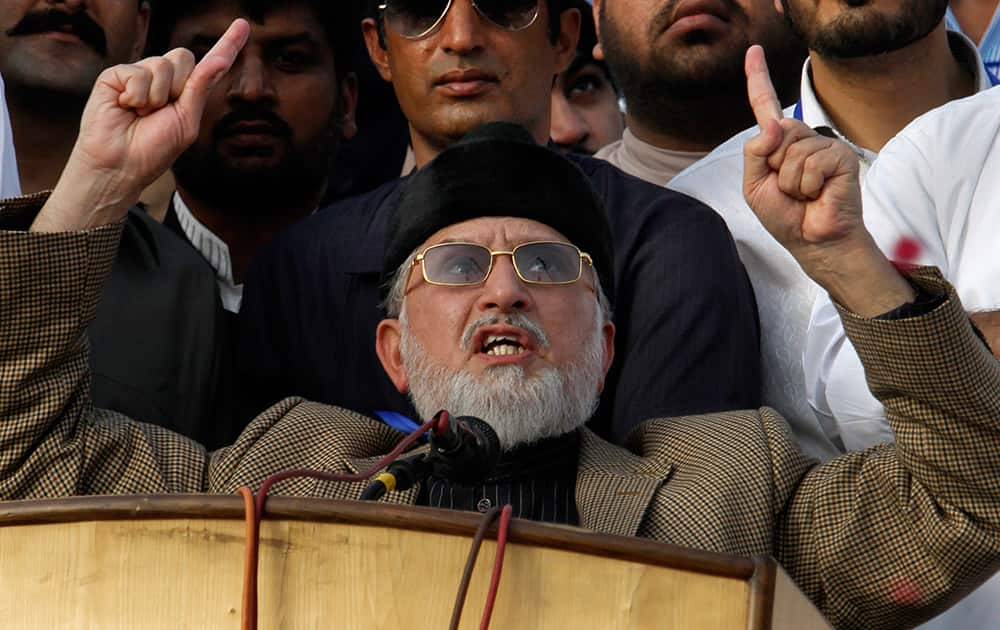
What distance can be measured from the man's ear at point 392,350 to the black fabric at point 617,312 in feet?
0.93

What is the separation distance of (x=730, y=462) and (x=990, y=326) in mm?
588

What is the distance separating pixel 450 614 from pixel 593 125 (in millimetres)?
3874

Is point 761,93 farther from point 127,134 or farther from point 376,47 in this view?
point 376,47

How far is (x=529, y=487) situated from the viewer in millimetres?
3588

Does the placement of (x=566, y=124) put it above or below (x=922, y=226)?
below

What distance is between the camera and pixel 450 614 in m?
2.43

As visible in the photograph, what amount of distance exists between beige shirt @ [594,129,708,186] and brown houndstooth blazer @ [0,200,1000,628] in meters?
1.67

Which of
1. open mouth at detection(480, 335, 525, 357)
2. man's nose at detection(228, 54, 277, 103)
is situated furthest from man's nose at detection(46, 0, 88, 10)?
open mouth at detection(480, 335, 525, 357)

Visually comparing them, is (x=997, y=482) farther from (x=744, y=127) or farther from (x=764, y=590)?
(x=744, y=127)

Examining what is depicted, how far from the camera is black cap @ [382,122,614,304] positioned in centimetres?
376

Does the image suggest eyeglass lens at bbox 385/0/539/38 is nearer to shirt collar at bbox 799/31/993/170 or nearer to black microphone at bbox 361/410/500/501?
shirt collar at bbox 799/31/993/170

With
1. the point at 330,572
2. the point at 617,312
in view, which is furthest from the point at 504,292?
the point at 330,572

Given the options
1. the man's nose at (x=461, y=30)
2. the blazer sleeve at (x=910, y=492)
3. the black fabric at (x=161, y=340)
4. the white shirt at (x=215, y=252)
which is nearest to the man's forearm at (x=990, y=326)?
the blazer sleeve at (x=910, y=492)

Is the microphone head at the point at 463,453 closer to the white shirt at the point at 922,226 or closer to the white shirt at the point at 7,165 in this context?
the white shirt at the point at 922,226
